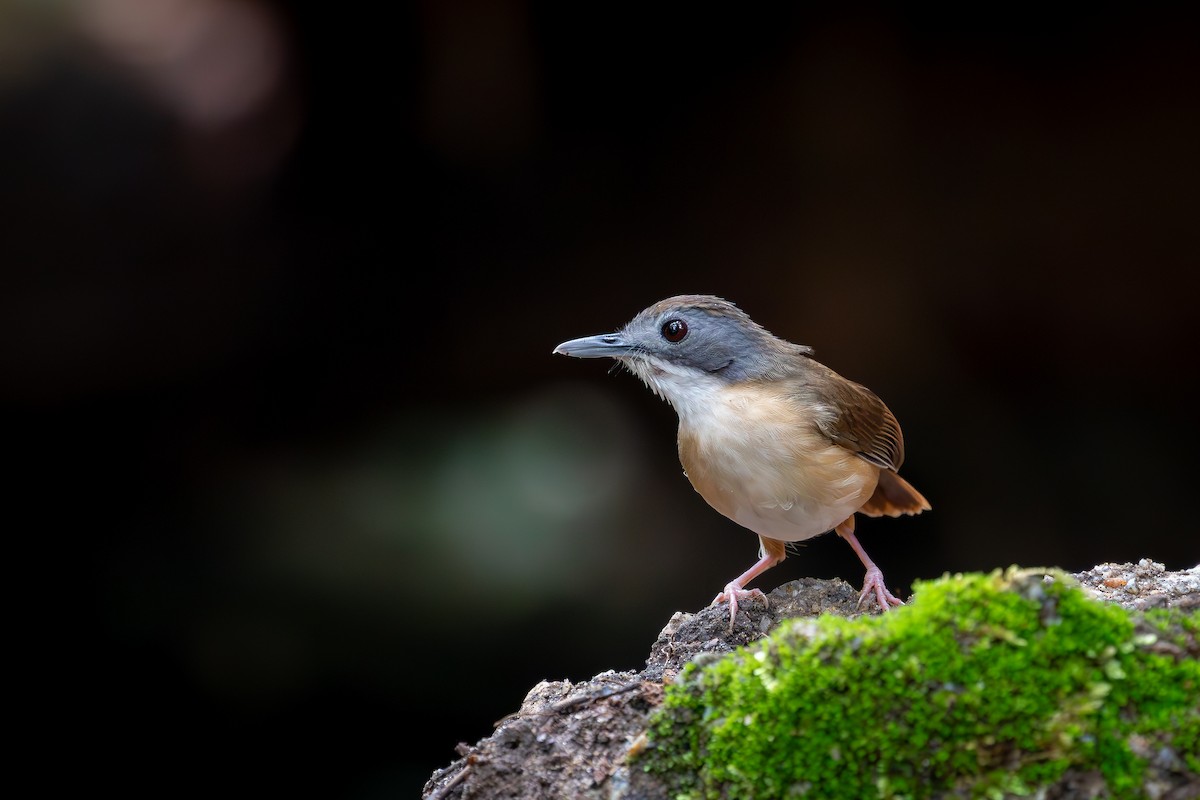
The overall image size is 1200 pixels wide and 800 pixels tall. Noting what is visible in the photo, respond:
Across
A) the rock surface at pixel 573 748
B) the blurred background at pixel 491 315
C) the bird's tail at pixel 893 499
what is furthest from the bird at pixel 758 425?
the blurred background at pixel 491 315

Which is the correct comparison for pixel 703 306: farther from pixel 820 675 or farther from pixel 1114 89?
pixel 1114 89

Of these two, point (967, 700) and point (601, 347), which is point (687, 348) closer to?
point (601, 347)

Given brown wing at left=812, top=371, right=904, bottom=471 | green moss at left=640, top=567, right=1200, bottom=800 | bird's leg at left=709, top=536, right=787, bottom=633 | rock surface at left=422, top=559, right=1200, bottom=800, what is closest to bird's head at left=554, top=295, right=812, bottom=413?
brown wing at left=812, top=371, right=904, bottom=471

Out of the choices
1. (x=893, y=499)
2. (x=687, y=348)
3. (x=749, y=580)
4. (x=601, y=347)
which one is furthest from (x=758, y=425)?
(x=893, y=499)

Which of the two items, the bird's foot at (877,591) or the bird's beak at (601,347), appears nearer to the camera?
the bird's foot at (877,591)

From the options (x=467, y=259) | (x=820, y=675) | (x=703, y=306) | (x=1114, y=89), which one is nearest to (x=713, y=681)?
(x=820, y=675)

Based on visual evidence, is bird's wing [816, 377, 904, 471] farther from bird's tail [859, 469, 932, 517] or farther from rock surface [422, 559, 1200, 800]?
rock surface [422, 559, 1200, 800]

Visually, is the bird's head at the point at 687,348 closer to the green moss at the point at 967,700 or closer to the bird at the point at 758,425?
the bird at the point at 758,425
